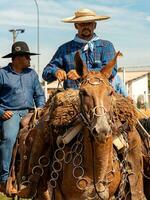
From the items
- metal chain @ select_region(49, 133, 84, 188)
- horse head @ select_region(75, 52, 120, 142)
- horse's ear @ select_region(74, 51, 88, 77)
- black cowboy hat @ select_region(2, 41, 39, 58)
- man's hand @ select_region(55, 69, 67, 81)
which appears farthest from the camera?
black cowboy hat @ select_region(2, 41, 39, 58)

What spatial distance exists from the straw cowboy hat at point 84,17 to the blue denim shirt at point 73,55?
1.15 ft

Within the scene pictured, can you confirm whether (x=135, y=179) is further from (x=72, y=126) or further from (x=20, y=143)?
(x=20, y=143)

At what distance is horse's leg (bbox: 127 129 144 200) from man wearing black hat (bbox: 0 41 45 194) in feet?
7.92

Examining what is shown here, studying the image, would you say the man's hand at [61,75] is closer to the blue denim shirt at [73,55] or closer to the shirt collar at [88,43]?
the blue denim shirt at [73,55]

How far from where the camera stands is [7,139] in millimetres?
9812

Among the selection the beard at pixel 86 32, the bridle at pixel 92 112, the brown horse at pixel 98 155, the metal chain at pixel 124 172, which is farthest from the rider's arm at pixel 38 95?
the bridle at pixel 92 112

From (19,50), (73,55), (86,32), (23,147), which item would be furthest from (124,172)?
(19,50)

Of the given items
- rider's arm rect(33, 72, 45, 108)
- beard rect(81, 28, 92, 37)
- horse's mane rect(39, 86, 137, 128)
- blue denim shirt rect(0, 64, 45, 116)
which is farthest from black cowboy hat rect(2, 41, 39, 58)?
horse's mane rect(39, 86, 137, 128)

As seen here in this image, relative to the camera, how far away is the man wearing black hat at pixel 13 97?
9789 millimetres

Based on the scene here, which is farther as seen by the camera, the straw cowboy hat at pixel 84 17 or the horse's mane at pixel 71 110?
the straw cowboy hat at pixel 84 17

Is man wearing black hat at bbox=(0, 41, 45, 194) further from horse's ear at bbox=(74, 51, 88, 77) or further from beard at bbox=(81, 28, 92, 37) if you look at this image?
horse's ear at bbox=(74, 51, 88, 77)

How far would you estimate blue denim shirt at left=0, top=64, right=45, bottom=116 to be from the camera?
977cm

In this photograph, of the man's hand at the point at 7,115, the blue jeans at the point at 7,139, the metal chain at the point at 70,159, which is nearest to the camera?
the metal chain at the point at 70,159

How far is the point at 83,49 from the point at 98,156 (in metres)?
2.27
